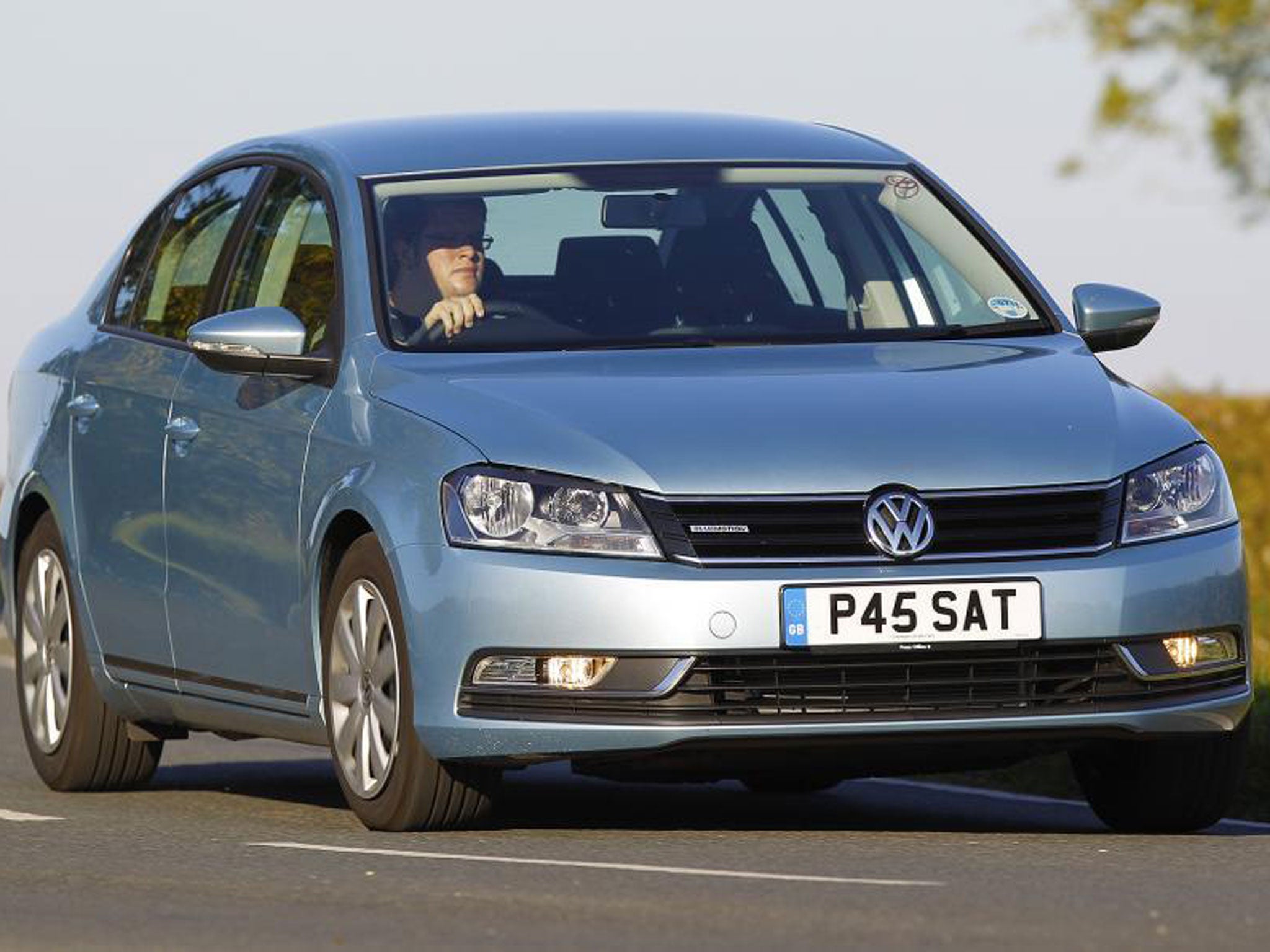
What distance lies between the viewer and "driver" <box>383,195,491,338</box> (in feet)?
30.4

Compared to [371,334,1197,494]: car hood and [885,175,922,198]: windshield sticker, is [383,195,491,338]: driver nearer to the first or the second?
[371,334,1197,494]: car hood

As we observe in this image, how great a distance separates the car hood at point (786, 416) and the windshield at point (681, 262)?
0.23 metres

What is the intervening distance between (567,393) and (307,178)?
1751mm

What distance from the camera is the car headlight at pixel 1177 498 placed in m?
8.43

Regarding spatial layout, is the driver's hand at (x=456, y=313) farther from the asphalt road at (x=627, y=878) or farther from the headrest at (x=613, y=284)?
the asphalt road at (x=627, y=878)

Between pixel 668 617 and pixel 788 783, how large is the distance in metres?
2.67

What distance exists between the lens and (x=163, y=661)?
10.1m

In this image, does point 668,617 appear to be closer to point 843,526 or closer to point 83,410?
point 843,526

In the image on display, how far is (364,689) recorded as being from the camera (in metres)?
8.78

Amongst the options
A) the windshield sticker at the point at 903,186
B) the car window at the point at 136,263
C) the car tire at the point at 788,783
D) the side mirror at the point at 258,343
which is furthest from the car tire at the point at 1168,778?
the car window at the point at 136,263

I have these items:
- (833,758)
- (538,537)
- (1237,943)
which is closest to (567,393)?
(538,537)

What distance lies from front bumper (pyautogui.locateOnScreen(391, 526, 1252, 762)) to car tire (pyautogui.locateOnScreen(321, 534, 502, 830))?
0.10 meters

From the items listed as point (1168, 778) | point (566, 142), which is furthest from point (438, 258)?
point (1168, 778)

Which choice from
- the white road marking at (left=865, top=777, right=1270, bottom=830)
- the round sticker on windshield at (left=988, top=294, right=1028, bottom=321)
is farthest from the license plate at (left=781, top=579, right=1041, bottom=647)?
the white road marking at (left=865, top=777, right=1270, bottom=830)
